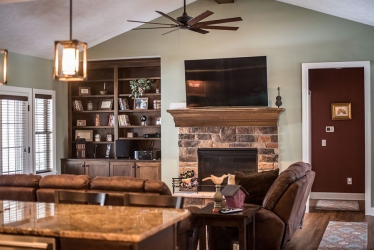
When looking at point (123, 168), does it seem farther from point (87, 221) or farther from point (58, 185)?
point (87, 221)

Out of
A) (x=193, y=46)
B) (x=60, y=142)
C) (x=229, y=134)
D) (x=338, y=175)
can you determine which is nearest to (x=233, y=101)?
(x=229, y=134)

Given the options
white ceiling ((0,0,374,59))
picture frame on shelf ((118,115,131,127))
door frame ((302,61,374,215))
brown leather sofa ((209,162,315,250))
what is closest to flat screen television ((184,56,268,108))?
door frame ((302,61,374,215))

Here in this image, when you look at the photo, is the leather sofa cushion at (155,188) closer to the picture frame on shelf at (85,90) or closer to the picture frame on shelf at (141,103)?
the picture frame on shelf at (141,103)

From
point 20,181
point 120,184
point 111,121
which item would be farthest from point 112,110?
point 120,184

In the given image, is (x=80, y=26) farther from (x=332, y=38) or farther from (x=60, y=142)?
(x=332, y=38)

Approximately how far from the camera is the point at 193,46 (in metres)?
9.17

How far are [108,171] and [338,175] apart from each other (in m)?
4.27

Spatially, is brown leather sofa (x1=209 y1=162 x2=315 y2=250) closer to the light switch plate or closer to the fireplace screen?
the fireplace screen

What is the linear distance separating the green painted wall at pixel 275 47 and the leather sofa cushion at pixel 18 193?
3.82 m

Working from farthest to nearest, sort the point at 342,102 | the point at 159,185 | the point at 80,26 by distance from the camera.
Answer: the point at 342,102
the point at 80,26
the point at 159,185

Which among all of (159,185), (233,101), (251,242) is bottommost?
(251,242)

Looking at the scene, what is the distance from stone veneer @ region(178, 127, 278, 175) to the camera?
340 inches

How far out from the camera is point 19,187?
230 inches

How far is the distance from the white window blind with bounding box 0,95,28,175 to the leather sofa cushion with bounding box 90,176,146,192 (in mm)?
3549
